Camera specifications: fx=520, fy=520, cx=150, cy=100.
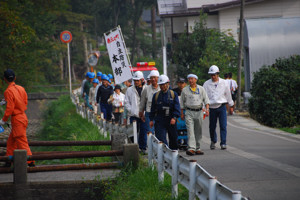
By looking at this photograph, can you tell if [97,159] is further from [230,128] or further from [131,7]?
[131,7]

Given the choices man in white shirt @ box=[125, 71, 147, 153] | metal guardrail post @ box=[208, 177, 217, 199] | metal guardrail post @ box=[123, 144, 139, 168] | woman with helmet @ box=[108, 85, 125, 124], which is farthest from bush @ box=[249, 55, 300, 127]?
metal guardrail post @ box=[208, 177, 217, 199]

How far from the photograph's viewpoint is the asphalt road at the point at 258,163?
7715mm

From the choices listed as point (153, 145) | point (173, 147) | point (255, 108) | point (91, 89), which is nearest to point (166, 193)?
point (153, 145)

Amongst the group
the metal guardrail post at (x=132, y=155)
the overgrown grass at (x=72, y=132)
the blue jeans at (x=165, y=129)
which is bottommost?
the overgrown grass at (x=72, y=132)

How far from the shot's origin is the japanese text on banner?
580 inches

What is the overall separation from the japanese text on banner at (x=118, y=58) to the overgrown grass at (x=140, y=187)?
567 cm

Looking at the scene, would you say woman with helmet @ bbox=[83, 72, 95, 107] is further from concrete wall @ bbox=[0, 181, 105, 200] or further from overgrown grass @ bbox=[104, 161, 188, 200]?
concrete wall @ bbox=[0, 181, 105, 200]

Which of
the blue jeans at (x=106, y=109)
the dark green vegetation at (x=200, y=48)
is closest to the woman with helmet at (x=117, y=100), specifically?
the blue jeans at (x=106, y=109)

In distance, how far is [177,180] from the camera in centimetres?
708

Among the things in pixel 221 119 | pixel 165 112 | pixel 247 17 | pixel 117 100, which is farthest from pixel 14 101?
pixel 247 17

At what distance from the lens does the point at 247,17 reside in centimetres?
3728

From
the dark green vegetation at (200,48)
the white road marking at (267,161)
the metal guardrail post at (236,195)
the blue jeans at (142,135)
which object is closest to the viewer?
the metal guardrail post at (236,195)

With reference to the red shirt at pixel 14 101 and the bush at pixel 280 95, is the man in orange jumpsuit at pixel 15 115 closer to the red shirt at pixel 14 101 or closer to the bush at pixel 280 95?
the red shirt at pixel 14 101

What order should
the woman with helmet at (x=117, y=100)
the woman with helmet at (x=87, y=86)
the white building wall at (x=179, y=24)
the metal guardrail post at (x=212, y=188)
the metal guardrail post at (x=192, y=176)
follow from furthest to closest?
the white building wall at (x=179, y=24) → the woman with helmet at (x=87, y=86) → the woman with helmet at (x=117, y=100) → the metal guardrail post at (x=192, y=176) → the metal guardrail post at (x=212, y=188)
